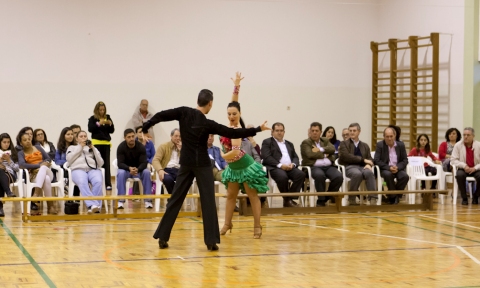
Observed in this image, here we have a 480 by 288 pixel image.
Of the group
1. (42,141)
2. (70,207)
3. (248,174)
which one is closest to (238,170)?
(248,174)

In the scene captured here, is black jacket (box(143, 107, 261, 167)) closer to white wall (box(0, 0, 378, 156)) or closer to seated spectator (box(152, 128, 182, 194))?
seated spectator (box(152, 128, 182, 194))

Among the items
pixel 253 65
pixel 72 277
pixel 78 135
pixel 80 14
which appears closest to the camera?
pixel 72 277

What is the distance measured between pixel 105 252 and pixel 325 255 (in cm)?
183

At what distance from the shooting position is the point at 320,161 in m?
10.2

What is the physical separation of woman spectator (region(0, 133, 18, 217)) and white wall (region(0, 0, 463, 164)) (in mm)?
3988

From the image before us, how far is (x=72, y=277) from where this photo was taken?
202 inches

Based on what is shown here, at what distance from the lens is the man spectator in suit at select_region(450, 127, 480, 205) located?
34.4 ft

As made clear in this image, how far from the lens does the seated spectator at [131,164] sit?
31.1 feet

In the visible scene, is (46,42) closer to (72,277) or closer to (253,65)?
(253,65)

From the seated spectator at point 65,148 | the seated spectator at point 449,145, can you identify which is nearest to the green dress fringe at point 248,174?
the seated spectator at point 65,148

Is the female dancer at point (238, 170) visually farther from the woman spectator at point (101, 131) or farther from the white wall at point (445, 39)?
the white wall at point (445, 39)

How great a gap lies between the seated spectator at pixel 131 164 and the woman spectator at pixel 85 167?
0.37 m

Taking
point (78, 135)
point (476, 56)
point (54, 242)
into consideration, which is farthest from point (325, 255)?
point (476, 56)

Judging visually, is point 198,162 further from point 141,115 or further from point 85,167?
point 141,115
